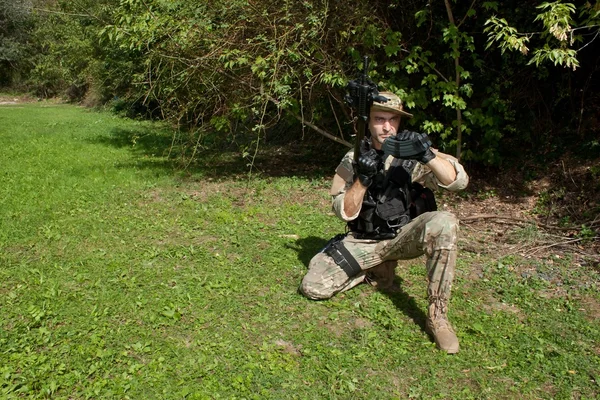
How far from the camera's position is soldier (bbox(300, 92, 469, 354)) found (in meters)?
3.52

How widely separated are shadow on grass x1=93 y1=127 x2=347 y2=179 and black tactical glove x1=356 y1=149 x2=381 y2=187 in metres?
4.43

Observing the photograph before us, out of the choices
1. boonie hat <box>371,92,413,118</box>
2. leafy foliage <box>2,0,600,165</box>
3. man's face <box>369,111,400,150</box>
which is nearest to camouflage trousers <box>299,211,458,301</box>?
man's face <box>369,111,400,150</box>

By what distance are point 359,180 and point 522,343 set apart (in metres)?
1.58

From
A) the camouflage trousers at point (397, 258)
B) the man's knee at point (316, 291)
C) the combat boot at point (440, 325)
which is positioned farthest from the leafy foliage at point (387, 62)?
the combat boot at point (440, 325)

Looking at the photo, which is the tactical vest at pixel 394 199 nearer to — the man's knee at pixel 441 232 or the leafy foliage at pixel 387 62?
the man's knee at pixel 441 232

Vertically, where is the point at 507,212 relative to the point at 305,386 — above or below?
below

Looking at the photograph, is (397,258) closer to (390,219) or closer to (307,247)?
(390,219)

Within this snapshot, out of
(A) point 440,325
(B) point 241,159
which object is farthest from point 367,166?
(B) point 241,159

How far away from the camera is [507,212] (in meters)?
6.67

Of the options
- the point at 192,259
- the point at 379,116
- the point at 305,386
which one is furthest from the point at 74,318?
the point at 379,116

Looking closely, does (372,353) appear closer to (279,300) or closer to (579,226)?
(279,300)

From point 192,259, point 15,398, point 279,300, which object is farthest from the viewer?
point 192,259

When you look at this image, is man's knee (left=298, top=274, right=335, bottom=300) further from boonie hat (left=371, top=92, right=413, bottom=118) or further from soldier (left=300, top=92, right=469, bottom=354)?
boonie hat (left=371, top=92, right=413, bottom=118)

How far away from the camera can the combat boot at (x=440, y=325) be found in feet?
11.4
